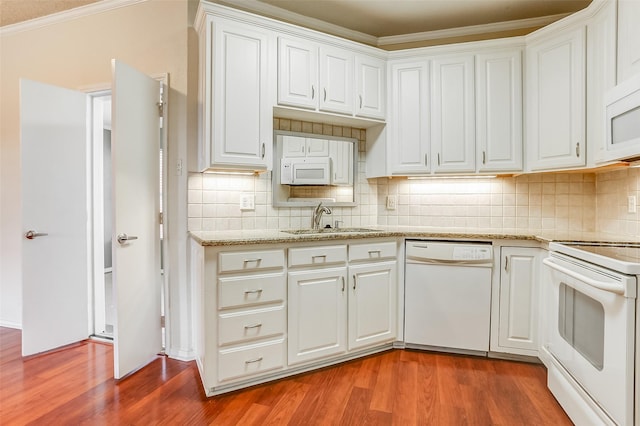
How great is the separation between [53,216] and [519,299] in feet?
11.8

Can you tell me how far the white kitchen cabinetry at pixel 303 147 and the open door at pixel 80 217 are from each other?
96cm

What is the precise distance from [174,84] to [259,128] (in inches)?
29.4

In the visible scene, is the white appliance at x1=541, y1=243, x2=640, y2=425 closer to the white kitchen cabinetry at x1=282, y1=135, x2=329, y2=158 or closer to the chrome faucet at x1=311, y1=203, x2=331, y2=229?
the chrome faucet at x1=311, y1=203, x2=331, y2=229

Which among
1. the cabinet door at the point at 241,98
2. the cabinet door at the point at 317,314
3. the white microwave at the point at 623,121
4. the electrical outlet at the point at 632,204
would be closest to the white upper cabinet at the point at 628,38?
the white microwave at the point at 623,121

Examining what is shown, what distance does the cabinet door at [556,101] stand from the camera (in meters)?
2.41

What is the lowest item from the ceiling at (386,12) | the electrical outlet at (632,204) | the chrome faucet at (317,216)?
the chrome faucet at (317,216)

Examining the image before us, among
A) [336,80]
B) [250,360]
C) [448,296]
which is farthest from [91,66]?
[448,296]

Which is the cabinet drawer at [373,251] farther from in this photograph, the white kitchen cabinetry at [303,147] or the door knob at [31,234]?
the door knob at [31,234]

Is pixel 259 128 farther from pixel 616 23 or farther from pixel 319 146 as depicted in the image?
pixel 616 23

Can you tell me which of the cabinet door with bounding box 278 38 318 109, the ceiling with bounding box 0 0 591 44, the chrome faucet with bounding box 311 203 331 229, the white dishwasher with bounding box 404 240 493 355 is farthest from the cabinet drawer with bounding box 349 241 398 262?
the ceiling with bounding box 0 0 591 44

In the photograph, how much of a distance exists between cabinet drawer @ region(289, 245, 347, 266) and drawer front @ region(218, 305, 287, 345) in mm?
319

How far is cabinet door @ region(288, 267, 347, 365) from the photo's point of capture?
2.23 m

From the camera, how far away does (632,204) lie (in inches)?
92.0

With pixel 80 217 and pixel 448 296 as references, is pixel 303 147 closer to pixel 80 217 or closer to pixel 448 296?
pixel 448 296
